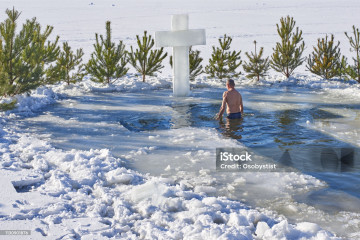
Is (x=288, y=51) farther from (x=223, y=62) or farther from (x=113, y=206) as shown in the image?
(x=113, y=206)

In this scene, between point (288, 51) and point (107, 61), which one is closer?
point (107, 61)

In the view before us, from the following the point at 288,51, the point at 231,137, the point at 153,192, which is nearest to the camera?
the point at 153,192

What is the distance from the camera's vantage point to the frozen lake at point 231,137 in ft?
17.9

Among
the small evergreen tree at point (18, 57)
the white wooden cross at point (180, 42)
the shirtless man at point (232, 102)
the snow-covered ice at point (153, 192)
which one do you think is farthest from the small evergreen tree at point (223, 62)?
the snow-covered ice at point (153, 192)

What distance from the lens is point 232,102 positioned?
33.2 ft

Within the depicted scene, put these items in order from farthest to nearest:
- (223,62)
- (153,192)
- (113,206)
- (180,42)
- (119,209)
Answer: (223,62) → (180,42) → (153,192) → (113,206) → (119,209)

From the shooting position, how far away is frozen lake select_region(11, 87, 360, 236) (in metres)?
5.44

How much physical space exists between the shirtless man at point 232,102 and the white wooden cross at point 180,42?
4.07 m

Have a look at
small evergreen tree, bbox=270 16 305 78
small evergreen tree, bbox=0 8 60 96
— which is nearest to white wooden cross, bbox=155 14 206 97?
small evergreen tree, bbox=0 8 60 96

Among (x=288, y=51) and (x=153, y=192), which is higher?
(x=288, y=51)

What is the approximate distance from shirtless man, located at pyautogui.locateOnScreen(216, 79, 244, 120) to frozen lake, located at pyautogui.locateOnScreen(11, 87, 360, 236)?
239mm

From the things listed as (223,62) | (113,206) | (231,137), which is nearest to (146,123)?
(231,137)

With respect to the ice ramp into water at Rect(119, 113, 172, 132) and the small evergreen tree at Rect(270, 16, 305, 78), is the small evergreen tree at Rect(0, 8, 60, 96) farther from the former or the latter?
the small evergreen tree at Rect(270, 16, 305, 78)

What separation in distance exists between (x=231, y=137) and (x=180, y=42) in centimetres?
598
